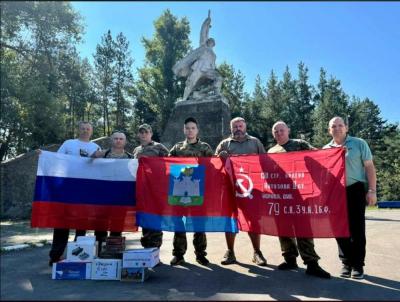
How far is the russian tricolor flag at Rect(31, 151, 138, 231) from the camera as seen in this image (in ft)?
19.6

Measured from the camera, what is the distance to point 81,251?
5.03 metres

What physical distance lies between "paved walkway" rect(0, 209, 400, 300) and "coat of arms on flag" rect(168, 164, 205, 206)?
37.6 inches

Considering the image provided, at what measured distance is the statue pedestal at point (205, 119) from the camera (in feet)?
49.7

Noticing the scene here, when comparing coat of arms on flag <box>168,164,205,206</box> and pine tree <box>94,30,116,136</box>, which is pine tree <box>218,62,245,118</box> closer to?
pine tree <box>94,30,116,136</box>

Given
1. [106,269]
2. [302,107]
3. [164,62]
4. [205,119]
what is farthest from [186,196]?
[302,107]

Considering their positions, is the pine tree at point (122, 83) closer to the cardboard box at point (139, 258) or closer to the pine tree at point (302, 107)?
the pine tree at point (302, 107)

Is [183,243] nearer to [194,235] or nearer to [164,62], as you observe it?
[194,235]

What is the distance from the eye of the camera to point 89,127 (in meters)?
Result: 6.15

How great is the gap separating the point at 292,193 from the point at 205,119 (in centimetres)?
1033

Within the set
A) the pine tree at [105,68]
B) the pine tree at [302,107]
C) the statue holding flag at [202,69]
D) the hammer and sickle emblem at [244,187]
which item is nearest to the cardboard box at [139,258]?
the hammer and sickle emblem at [244,187]

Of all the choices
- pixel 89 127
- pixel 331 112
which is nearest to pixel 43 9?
pixel 89 127

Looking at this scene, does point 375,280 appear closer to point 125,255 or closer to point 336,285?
point 336,285

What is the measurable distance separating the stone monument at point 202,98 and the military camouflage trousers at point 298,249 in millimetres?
9792

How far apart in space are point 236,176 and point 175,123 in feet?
34.6
